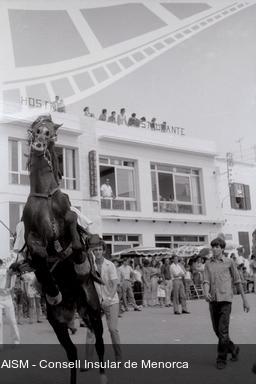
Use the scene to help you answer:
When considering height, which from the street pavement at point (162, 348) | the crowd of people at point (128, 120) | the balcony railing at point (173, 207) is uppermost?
the crowd of people at point (128, 120)

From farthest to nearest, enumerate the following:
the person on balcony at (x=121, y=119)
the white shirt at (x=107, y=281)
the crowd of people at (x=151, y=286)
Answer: the person on balcony at (x=121, y=119)
the white shirt at (x=107, y=281)
the crowd of people at (x=151, y=286)

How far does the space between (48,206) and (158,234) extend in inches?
115

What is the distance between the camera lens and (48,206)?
362 cm

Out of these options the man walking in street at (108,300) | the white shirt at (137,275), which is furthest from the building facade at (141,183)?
the white shirt at (137,275)

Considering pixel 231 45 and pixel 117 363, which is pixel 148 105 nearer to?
pixel 231 45

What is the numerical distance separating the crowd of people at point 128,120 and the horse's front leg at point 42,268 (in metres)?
2.94

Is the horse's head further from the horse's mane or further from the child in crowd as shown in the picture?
the child in crowd

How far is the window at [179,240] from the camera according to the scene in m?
6.36

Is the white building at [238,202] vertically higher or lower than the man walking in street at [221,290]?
higher

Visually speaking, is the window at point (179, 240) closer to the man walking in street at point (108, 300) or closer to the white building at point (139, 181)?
the white building at point (139, 181)

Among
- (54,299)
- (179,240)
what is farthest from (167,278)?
(54,299)

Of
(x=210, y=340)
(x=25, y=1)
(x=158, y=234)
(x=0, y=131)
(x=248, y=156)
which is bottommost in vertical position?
(x=210, y=340)

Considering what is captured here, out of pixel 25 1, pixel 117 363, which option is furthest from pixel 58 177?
pixel 25 1

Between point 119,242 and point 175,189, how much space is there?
3.50 ft
